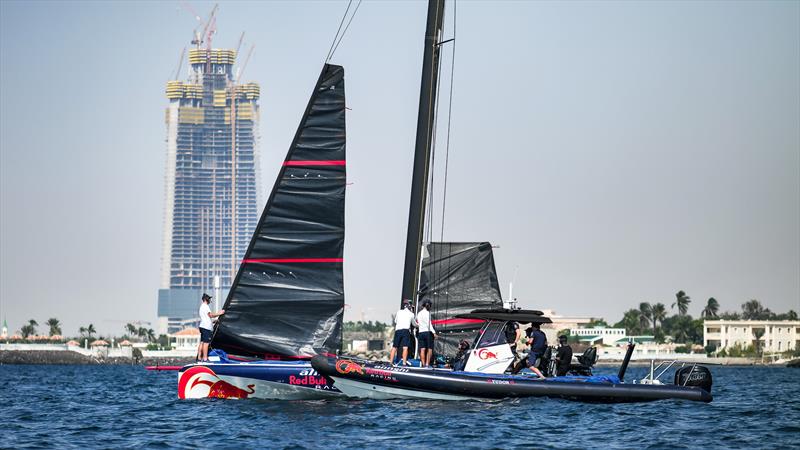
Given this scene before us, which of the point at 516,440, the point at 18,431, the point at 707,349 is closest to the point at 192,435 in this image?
the point at 18,431

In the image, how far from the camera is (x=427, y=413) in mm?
27781

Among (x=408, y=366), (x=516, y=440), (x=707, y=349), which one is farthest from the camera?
(x=707, y=349)

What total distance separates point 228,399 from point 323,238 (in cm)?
488

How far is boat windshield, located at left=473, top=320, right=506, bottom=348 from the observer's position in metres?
30.8

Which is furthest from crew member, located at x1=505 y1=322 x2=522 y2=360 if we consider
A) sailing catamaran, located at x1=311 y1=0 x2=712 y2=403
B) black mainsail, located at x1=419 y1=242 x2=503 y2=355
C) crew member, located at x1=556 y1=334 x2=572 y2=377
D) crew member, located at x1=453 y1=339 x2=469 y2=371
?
black mainsail, located at x1=419 y1=242 x2=503 y2=355

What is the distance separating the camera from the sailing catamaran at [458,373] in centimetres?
2947

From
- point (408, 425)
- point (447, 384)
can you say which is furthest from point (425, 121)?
point (408, 425)

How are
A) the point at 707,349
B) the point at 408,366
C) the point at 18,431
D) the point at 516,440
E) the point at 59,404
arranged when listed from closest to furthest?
the point at 516,440
the point at 18,431
the point at 408,366
the point at 59,404
the point at 707,349

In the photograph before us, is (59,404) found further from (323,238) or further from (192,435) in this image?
(192,435)

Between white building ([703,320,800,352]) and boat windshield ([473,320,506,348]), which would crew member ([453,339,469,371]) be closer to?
boat windshield ([473,320,506,348])

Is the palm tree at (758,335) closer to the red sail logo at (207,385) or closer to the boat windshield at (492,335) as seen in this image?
the boat windshield at (492,335)

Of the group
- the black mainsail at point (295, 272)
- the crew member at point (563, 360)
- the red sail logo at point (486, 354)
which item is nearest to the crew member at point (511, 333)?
the red sail logo at point (486, 354)

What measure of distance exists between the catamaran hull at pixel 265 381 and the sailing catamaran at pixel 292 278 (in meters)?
0.57

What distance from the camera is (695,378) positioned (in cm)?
3161
